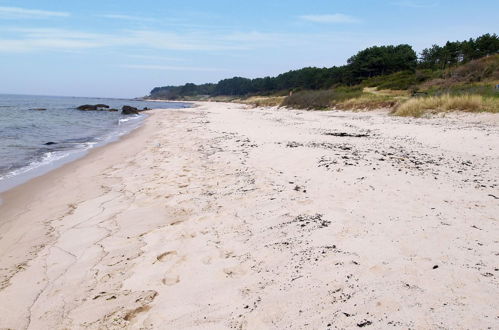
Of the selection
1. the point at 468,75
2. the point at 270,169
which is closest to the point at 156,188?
the point at 270,169

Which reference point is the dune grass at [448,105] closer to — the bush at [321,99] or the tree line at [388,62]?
the bush at [321,99]

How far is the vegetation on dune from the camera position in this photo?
16.0m

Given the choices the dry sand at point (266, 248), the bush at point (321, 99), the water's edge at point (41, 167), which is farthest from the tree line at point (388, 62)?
the water's edge at point (41, 167)

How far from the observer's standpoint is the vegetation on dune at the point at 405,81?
15992 millimetres

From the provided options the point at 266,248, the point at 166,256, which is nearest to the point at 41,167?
the point at 166,256

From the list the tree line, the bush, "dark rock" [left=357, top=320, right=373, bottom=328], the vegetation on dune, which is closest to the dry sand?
"dark rock" [left=357, top=320, right=373, bottom=328]

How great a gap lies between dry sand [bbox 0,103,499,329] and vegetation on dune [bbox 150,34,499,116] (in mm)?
10357

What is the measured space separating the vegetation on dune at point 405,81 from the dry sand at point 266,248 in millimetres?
10357

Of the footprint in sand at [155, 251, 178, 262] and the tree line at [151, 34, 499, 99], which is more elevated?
the tree line at [151, 34, 499, 99]

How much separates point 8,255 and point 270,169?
14.0 feet

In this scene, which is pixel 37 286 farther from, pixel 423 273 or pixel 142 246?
pixel 423 273

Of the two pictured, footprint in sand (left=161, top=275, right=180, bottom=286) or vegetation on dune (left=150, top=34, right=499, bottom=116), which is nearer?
footprint in sand (left=161, top=275, right=180, bottom=286)

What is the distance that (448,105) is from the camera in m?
14.7

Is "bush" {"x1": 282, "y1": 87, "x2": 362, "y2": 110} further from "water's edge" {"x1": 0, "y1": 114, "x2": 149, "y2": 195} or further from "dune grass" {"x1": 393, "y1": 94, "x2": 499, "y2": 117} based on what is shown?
"water's edge" {"x1": 0, "y1": 114, "x2": 149, "y2": 195}
